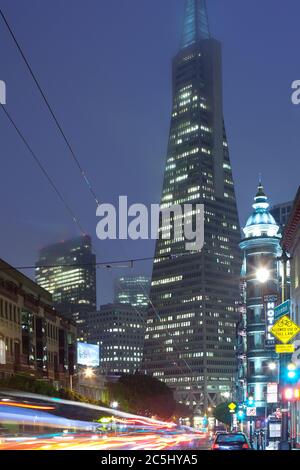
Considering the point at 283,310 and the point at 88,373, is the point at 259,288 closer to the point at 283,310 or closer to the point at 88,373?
the point at 88,373

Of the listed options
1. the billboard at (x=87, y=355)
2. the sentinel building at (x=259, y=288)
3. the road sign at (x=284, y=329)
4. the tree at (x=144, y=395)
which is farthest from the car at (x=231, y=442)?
the tree at (x=144, y=395)

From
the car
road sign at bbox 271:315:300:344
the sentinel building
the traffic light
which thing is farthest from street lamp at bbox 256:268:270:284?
the car

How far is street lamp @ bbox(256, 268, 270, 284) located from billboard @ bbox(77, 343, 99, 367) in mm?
35656

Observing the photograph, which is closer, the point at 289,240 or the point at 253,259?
the point at 289,240

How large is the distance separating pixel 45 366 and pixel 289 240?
42348 millimetres

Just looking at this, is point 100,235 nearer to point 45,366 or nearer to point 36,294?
point 45,366

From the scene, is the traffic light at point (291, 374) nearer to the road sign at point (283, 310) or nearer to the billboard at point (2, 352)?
the road sign at point (283, 310)

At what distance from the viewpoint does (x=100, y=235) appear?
3136 cm

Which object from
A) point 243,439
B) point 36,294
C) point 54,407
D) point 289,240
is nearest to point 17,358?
point 36,294

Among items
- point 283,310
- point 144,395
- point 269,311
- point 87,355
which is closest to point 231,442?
point 283,310

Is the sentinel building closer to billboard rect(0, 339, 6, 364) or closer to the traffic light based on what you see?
billboard rect(0, 339, 6, 364)

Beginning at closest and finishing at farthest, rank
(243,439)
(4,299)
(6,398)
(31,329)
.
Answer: (243,439), (6,398), (4,299), (31,329)

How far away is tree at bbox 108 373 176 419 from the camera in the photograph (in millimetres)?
127750
